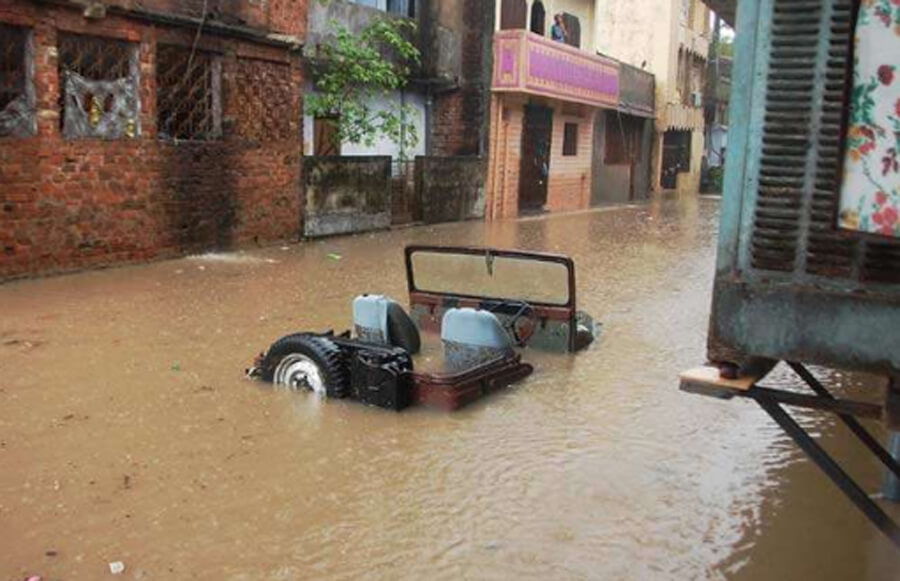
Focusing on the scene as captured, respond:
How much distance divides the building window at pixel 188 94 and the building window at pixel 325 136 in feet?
12.1

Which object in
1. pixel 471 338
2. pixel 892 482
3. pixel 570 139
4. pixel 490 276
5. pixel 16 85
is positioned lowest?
pixel 892 482

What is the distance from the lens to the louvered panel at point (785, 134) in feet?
8.46

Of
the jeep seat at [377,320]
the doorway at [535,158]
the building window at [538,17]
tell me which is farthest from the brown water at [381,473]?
the building window at [538,17]

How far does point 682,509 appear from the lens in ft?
16.1

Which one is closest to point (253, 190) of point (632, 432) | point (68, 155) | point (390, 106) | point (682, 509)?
point (68, 155)

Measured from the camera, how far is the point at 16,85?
10.6 m

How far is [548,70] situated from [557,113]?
2.83 metres

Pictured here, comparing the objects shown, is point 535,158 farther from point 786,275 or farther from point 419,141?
point 786,275

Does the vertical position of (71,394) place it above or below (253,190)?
below

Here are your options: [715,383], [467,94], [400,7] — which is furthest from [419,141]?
[715,383]

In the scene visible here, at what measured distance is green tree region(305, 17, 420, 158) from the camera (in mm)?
16453

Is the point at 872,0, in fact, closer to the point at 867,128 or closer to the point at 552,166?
the point at 867,128

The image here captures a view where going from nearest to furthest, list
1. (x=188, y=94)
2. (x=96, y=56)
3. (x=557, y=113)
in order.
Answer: (x=96, y=56) → (x=188, y=94) → (x=557, y=113)

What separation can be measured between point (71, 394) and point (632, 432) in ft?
12.7
